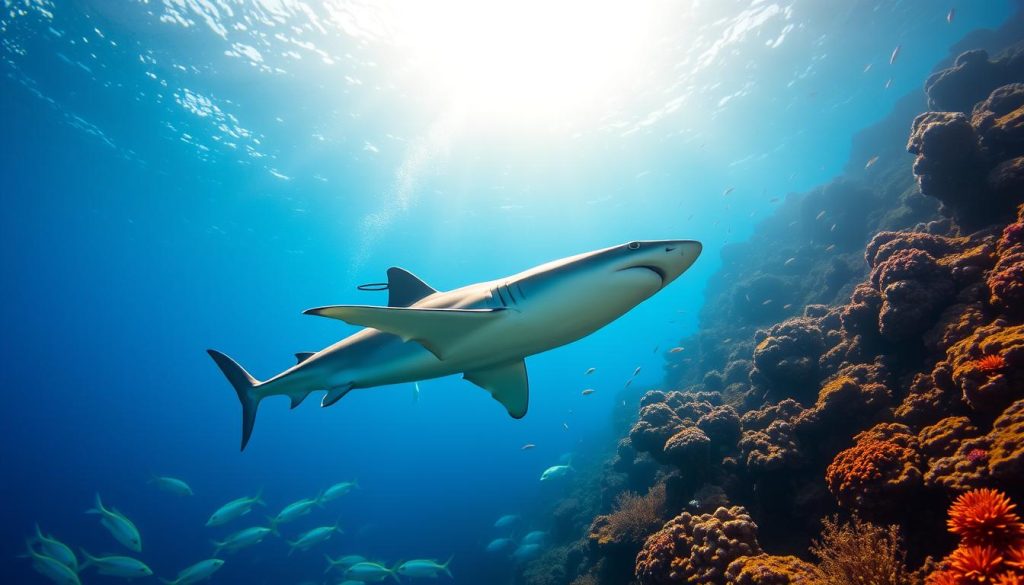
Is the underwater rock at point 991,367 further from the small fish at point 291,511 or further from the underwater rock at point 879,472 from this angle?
the small fish at point 291,511

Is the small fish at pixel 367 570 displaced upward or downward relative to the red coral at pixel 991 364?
downward

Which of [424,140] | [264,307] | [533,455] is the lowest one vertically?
[533,455]

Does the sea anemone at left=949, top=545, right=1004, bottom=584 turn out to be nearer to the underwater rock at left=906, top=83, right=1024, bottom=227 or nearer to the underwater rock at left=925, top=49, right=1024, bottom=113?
the underwater rock at left=906, top=83, right=1024, bottom=227

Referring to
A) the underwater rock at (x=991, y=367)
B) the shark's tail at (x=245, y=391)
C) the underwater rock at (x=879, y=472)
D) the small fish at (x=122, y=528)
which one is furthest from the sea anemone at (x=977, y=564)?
the small fish at (x=122, y=528)

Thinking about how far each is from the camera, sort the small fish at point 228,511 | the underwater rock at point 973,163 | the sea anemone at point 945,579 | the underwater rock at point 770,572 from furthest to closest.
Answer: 1. the small fish at point 228,511
2. the underwater rock at point 973,163
3. the underwater rock at point 770,572
4. the sea anemone at point 945,579

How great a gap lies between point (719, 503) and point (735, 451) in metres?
1.58

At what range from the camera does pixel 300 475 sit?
89688 mm

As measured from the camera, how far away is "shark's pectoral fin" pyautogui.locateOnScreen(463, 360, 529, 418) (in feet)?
14.7

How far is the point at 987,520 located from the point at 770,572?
5.99ft

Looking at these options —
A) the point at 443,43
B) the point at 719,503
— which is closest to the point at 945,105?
the point at 719,503

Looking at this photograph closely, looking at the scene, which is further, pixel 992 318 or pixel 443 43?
pixel 443 43

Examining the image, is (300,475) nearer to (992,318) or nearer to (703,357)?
(703,357)

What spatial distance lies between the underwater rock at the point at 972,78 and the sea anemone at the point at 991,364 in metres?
18.4

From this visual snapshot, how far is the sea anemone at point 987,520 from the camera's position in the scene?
256cm
